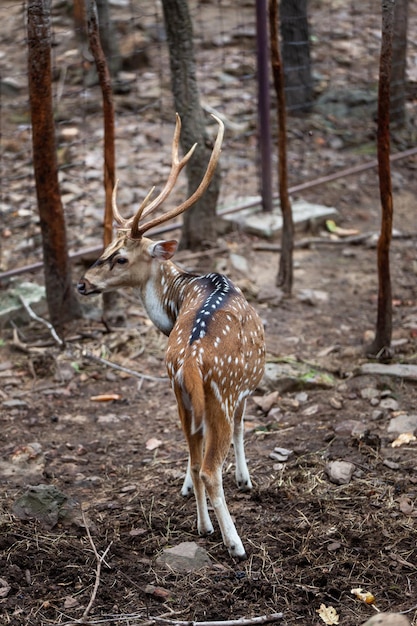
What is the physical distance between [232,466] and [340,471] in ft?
2.02

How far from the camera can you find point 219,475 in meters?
4.02

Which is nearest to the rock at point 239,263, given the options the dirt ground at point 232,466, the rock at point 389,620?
the dirt ground at point 232,466

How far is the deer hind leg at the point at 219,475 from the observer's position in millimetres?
3996

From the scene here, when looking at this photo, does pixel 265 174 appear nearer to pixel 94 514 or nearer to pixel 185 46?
pixel 185 46

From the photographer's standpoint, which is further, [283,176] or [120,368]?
[283,176]

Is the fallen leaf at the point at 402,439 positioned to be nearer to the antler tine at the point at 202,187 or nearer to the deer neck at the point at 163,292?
the deer neck at the point at 163,292

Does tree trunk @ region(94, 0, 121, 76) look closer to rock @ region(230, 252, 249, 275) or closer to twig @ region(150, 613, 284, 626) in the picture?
rock @ region(230, 252, 249, 275)

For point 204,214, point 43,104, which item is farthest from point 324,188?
point 43,104

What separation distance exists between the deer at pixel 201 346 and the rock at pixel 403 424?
1.02 meters

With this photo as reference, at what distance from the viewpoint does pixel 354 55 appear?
12.0 metres

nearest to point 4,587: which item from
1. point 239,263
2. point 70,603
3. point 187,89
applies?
point 70,603

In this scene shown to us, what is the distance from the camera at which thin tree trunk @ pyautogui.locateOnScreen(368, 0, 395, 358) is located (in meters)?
5.31

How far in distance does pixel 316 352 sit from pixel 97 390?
157 centimetres

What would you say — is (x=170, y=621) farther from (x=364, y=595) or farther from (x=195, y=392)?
(x=195, y=392)
